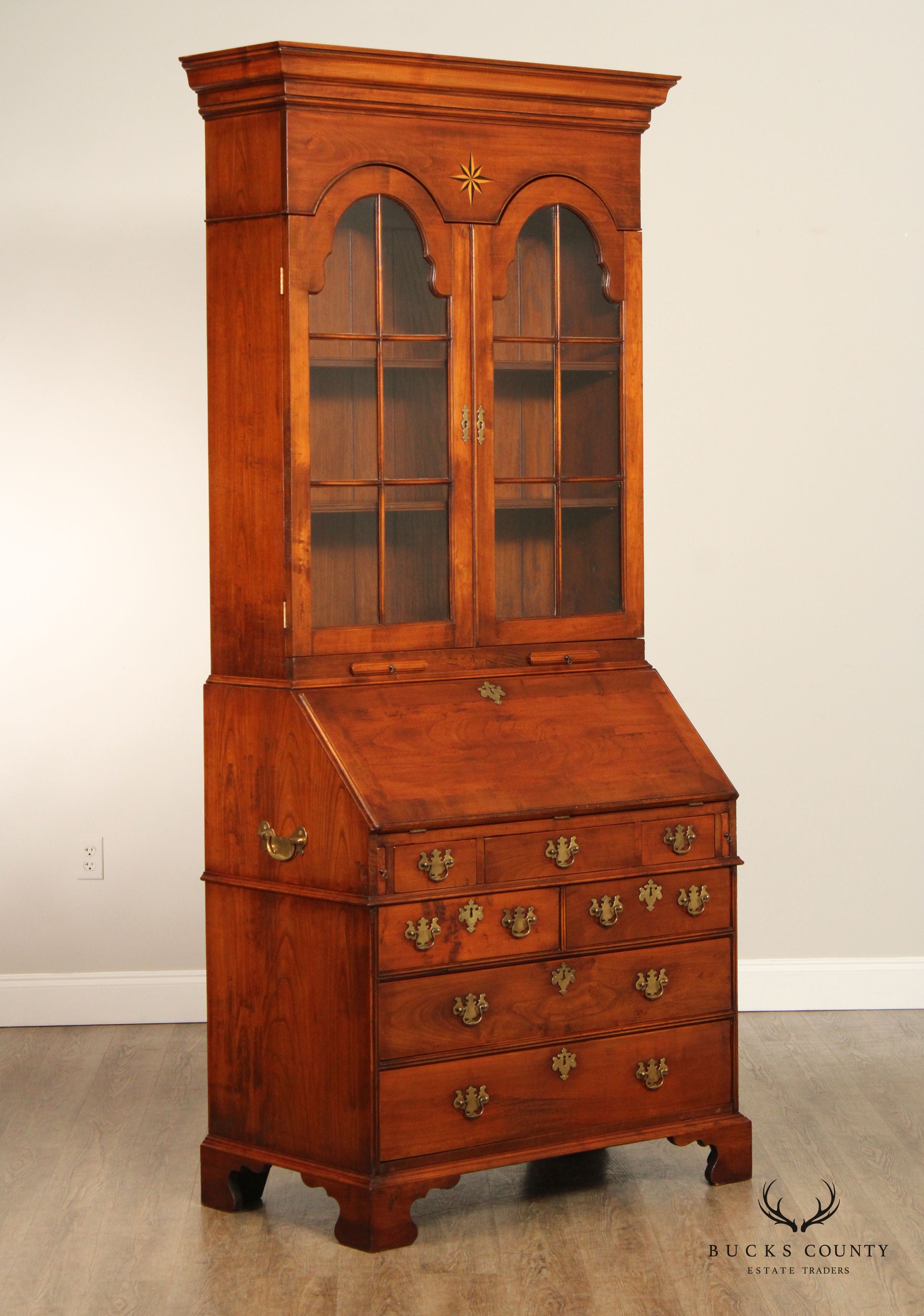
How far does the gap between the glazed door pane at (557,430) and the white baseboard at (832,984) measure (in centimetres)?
148

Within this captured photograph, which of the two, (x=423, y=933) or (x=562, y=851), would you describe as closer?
(x=423, y=933)

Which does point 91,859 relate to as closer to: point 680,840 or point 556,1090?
point 556,1090

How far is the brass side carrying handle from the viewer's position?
271 centimetres

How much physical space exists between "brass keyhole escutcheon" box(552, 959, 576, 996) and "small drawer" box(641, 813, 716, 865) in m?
0.25

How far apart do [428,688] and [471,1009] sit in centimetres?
61

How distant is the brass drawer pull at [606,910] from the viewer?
9.13 feet

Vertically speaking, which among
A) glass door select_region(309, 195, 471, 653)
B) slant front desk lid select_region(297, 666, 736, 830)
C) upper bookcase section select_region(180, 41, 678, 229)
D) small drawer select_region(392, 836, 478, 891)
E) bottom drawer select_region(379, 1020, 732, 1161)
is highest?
upper bookcase section select_region(180, 41, 678, 229)

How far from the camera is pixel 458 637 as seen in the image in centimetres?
289

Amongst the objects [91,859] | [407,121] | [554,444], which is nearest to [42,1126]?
[91,859]

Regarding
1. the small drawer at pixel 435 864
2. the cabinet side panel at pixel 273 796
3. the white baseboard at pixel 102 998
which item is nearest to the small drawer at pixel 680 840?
the small drawer at pixel 435 864

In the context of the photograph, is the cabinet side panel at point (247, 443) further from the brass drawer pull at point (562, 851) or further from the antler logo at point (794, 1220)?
the antler logo at point (794, 1220)

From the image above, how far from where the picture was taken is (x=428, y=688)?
2848mm

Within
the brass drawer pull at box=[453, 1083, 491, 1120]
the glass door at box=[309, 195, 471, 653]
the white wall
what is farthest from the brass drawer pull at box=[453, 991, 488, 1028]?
the white wall

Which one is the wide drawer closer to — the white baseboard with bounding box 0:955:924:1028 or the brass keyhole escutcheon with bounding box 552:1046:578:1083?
the brass keyhole escutcheon with bounding box 552:1046:578:1083
